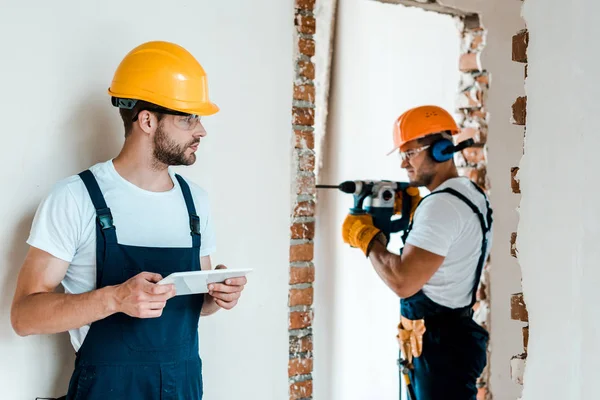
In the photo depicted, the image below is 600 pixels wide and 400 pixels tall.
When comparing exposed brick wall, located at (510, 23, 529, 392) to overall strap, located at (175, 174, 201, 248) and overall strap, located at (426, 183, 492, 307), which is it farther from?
overall strap, located at (175, 174, 201, 248)

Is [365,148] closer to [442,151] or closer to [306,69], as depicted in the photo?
[442,151]

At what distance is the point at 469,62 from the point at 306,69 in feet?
3.94

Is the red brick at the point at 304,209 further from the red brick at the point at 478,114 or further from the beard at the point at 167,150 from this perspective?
the red brick at the point at 478,114

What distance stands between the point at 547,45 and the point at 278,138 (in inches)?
39.0

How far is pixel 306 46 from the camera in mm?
2279

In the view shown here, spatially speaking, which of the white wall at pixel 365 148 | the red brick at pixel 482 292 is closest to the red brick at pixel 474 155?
the white wall at pixel 365 148

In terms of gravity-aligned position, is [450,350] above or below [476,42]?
below

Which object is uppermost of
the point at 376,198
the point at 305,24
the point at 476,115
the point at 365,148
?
the point at 305,24

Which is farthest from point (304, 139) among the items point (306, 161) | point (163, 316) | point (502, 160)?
point (502, 160)

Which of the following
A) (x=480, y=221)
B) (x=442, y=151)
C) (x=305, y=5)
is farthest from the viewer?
(x=442, y=151)

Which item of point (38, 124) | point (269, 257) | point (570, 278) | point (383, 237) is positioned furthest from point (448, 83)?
point (38, 124)

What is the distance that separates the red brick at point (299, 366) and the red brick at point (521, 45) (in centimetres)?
133

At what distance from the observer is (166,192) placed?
1.70m

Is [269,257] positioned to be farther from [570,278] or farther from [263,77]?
[570,278]
